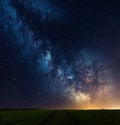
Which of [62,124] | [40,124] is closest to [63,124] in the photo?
[62,124]

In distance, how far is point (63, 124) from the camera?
80.3 feet

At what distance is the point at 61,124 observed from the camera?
963 inches

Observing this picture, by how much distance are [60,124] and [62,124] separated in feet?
0.66

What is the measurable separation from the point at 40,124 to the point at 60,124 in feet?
8.31

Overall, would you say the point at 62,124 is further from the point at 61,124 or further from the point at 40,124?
the point at 40,124

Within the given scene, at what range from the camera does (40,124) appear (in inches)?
1016

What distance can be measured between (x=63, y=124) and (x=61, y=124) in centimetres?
20

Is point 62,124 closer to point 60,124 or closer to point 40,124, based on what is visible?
point 60,124

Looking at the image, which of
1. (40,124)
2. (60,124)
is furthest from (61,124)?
(40,124)

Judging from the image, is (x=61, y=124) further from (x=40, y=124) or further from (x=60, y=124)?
(x=40, y=124)

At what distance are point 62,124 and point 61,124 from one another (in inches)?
4.2

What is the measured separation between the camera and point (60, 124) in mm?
24469

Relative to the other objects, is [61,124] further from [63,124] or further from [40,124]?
[40,124]
